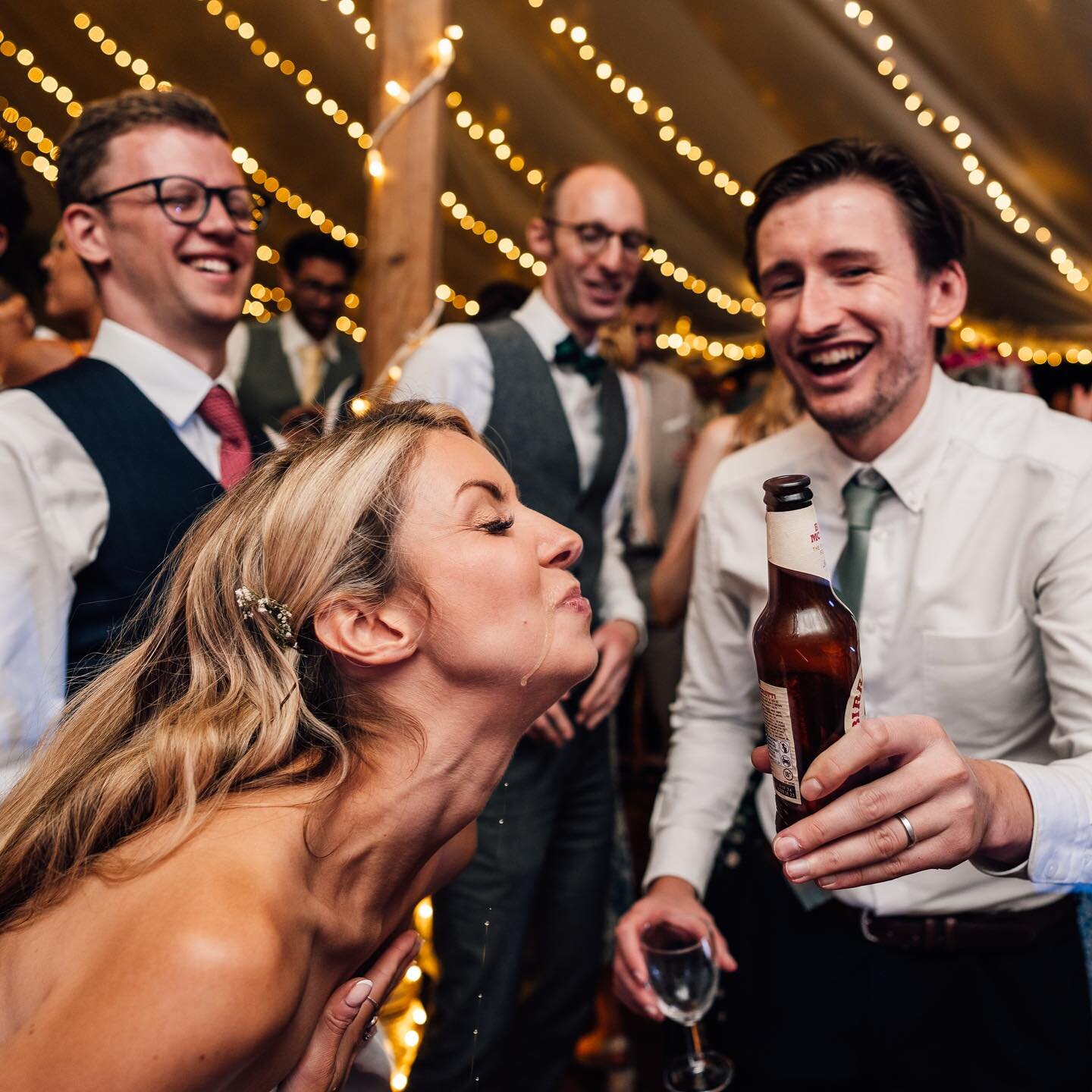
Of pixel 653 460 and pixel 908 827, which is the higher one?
pixel 653 460

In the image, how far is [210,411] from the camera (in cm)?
169

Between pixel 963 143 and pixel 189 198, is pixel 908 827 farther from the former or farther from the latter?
pixel 963 143

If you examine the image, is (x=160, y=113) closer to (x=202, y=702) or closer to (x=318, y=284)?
(x=202, y=702)

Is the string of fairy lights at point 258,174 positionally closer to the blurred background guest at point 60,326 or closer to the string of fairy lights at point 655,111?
the blurred background guest at point 60,326

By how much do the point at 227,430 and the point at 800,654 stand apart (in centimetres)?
111

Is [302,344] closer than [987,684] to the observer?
No

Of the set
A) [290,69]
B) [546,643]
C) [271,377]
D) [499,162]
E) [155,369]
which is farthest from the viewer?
[499,162]

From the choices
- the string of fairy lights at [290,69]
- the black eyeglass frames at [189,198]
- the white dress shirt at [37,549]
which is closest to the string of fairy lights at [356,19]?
the string of fairy lights at [290,69]

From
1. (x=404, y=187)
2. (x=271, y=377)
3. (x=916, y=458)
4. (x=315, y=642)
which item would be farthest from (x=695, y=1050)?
(x=271, y=377)

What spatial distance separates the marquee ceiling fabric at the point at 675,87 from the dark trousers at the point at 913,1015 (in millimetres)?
1763

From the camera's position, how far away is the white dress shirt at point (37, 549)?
4.34 ft

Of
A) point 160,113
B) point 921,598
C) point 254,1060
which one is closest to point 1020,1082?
point 921,598

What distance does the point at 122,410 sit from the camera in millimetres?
1534

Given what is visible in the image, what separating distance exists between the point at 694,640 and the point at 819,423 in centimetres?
44
